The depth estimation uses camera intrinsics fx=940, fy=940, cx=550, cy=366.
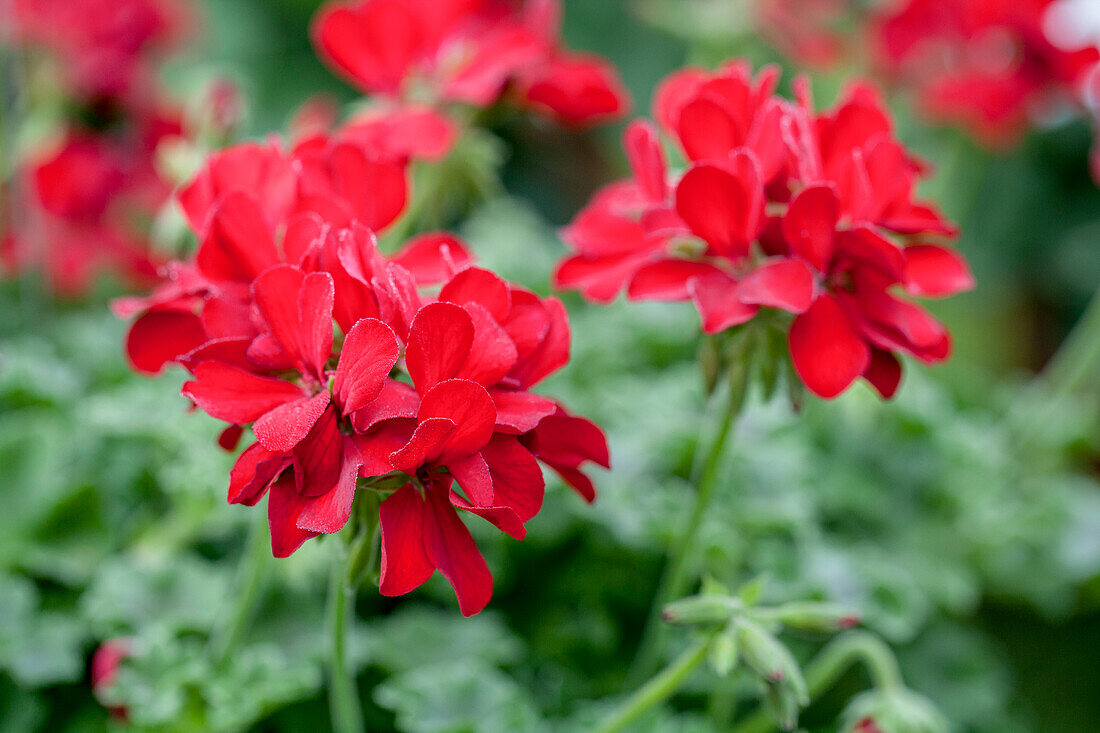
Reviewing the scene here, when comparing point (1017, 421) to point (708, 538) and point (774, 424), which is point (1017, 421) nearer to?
point (774, 424)

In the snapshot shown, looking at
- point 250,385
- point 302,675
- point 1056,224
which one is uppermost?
point 250,385

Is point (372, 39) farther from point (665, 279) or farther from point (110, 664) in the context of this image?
point (110, 664)

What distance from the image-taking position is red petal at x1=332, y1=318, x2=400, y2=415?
422mm

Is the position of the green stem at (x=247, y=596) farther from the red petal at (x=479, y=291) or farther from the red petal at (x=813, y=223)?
the red petal at (x=813, y=223)

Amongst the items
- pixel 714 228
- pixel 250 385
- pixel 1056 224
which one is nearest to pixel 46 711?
pixel 250 385

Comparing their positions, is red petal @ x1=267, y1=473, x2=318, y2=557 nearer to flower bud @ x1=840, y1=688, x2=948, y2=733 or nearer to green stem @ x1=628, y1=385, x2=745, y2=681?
green stem @ x1=628, y1=385, x2=745, y2=681

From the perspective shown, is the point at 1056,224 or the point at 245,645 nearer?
the point at 245,645

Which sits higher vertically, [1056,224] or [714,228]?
[714,228]

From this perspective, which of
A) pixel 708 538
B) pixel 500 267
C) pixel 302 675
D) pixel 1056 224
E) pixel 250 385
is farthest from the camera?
pixel 1056 224

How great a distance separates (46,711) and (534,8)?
0.74 m

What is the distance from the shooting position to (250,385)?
462mm

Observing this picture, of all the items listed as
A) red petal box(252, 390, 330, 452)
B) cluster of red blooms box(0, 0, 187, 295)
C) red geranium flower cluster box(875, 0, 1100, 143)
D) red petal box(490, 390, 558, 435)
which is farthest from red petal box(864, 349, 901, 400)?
cluster of red blooms box(0, 0, 187, 295)

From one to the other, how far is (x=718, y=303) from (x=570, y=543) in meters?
0.48

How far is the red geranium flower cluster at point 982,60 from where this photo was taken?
1.20 meters
